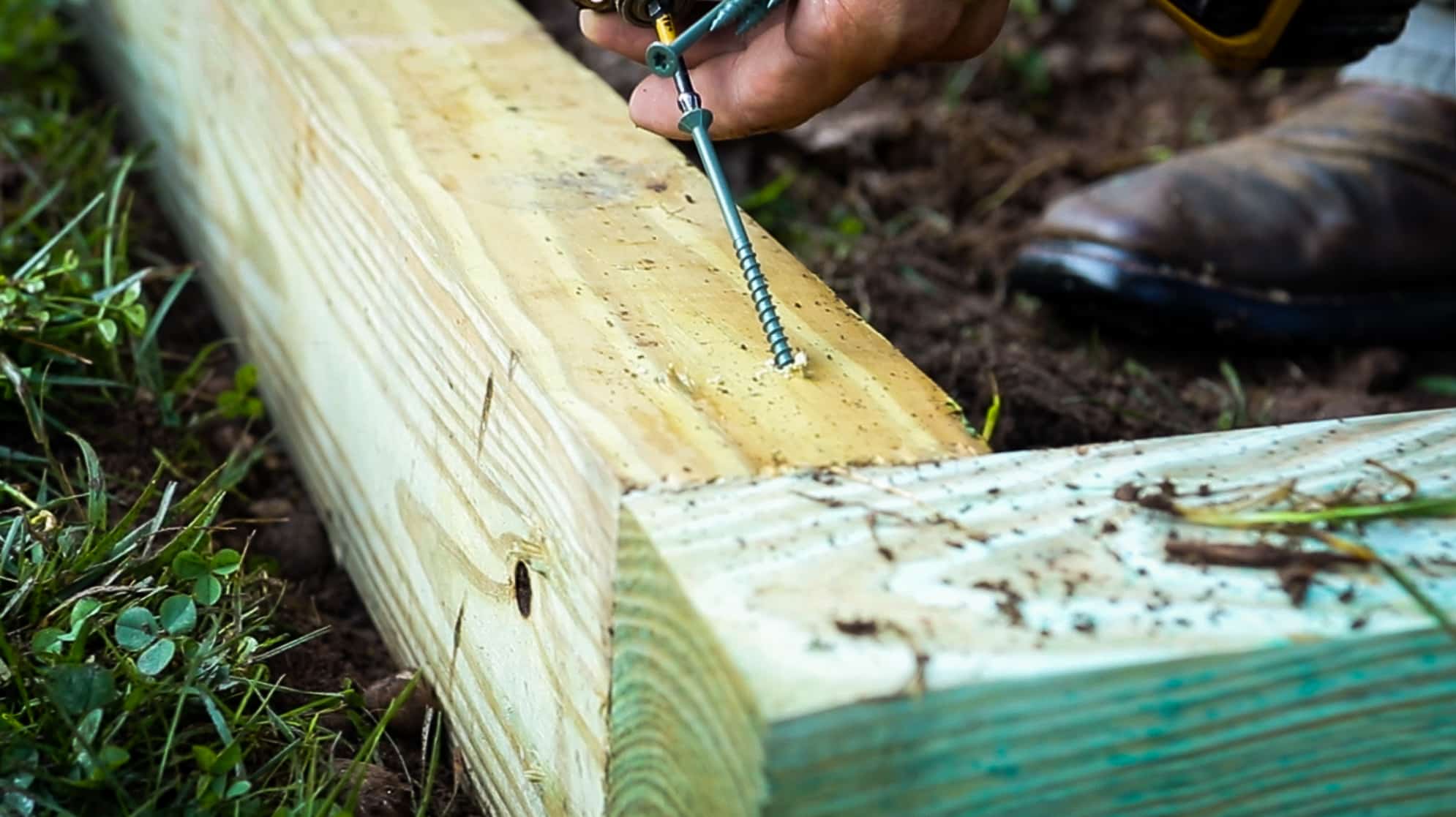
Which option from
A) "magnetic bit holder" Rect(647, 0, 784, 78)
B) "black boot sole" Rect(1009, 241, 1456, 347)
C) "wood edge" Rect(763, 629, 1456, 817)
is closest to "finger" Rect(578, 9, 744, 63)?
"magnetic bit holder" Rect(647, 0, 784, 78)

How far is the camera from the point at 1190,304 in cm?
210

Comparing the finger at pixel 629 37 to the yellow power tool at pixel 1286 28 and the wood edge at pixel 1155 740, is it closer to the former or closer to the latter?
the yellow power tool at pixel 1286 28

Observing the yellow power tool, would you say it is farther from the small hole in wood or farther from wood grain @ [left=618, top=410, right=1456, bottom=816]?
the small hole in wood

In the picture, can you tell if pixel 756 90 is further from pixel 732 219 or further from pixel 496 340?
pixel 496 340

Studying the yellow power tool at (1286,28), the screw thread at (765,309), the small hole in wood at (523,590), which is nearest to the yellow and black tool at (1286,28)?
the yellow power tool at (1286,28)

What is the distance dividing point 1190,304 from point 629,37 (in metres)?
1.11

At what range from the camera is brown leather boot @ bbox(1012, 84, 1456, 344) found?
2115mm

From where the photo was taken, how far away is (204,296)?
2.10m

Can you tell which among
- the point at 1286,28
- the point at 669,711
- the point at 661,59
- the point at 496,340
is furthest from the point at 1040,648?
the point at 1286,28

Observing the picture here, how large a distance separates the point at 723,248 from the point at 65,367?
0.80 metres

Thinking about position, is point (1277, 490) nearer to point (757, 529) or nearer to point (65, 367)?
point (757, 529)

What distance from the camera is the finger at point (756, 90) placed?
119 centimetres

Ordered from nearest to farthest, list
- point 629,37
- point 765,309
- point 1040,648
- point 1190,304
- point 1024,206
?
point 1040,648 < point 765,309 < point 629,37 < point 1190,304 < point 1024,206

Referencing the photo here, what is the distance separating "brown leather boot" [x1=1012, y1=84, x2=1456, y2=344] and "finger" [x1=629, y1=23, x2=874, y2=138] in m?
0.98
